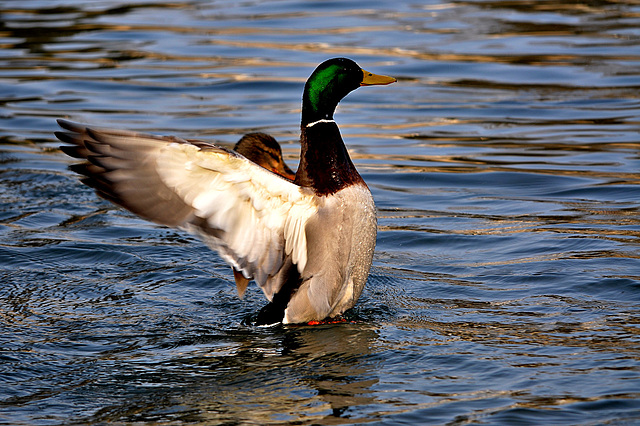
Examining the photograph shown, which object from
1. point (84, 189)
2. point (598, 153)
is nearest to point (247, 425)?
point (84, 189)

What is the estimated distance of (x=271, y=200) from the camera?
5.14 m

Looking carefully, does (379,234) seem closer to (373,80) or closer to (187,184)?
(373,80)

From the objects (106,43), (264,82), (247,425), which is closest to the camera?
(247,425)

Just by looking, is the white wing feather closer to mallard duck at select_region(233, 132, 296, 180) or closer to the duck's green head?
the duck's green head

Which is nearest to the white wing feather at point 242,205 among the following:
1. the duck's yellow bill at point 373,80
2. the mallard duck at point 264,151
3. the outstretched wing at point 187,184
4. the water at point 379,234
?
the outstretched wing at point 187,184

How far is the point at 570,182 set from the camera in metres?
8.57

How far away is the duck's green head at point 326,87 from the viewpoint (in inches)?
219

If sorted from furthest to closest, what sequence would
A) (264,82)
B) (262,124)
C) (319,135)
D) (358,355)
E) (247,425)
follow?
1. (264,82)
2. (262,124)
3. (319,135)
4. (358,355)
5. (247,425)

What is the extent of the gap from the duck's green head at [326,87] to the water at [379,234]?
1.25 metres

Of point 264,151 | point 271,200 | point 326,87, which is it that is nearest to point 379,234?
point 264,151

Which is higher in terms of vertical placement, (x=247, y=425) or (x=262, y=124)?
(x=262, y=124)

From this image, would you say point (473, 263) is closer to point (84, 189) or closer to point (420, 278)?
point (420, 278)

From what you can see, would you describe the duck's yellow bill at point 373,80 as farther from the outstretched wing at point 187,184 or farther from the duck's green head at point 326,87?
the outstretched wing at point 187,184

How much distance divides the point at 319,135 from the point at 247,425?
6.02ft
